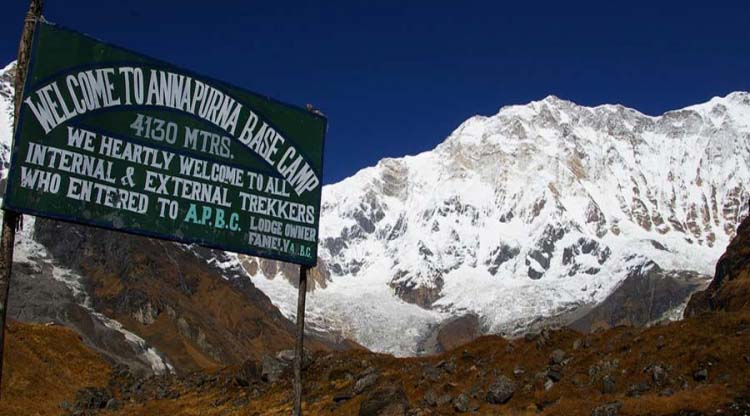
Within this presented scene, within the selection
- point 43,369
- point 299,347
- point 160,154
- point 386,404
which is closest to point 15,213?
point 160,154

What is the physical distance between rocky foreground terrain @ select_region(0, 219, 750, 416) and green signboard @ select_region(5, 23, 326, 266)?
1485 cm

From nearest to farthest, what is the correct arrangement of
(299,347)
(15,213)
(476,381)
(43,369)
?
(15,213)
(299,347)
(476,381)
(43,369)

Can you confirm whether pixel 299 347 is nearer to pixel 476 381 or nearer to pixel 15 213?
pixel 15 213

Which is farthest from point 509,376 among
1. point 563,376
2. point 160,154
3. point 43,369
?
point 43,369

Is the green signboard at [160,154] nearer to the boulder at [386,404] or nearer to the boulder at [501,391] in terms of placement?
the boulder at [386,404]

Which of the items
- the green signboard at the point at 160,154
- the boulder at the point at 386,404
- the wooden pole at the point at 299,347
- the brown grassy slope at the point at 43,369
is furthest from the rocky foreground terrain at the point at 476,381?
the green signboard at the point at 160,154

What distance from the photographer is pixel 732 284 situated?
11544 cm

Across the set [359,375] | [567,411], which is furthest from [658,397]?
[359,375]

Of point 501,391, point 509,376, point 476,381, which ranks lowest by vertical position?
point 476,381

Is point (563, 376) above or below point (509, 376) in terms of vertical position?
above

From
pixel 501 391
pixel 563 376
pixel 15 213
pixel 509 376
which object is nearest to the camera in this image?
pixel 15 213

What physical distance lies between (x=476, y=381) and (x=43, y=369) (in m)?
40.3

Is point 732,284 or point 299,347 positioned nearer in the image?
point 299,347

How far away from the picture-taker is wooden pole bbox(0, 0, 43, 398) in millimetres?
10844
